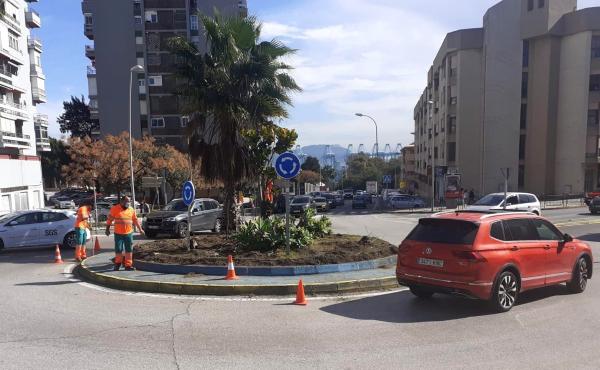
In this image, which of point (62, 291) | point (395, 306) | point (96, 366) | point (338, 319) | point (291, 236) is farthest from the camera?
point (291, 236)

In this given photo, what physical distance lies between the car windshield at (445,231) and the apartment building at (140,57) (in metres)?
51.7

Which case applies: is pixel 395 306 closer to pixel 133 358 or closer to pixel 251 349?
pixel 251 349

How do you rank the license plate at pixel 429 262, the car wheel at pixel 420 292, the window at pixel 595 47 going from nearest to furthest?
1. the license plate at pixel 429 262
2. the car wheel at pixel 420 292
3. the window at pixel 595 47

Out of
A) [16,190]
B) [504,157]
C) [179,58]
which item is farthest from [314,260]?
[504,157]

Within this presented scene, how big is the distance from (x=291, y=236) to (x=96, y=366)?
651 cm

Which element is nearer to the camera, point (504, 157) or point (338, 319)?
point (338, 319)

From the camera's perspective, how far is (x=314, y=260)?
1012 cm

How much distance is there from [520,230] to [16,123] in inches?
1833

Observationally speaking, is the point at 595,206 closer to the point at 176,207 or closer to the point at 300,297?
the point at 176,207

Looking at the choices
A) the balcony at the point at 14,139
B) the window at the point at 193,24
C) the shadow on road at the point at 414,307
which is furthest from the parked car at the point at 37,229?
the window at the point at 193,24

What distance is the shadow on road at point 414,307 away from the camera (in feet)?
23.0

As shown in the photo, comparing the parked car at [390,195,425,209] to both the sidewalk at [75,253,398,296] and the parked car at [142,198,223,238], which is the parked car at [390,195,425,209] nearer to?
the parked car at [142,198,223,238]

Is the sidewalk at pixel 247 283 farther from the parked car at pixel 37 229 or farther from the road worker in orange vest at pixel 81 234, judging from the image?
the parked car at pixel 37 229

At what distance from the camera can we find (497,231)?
288 inches
